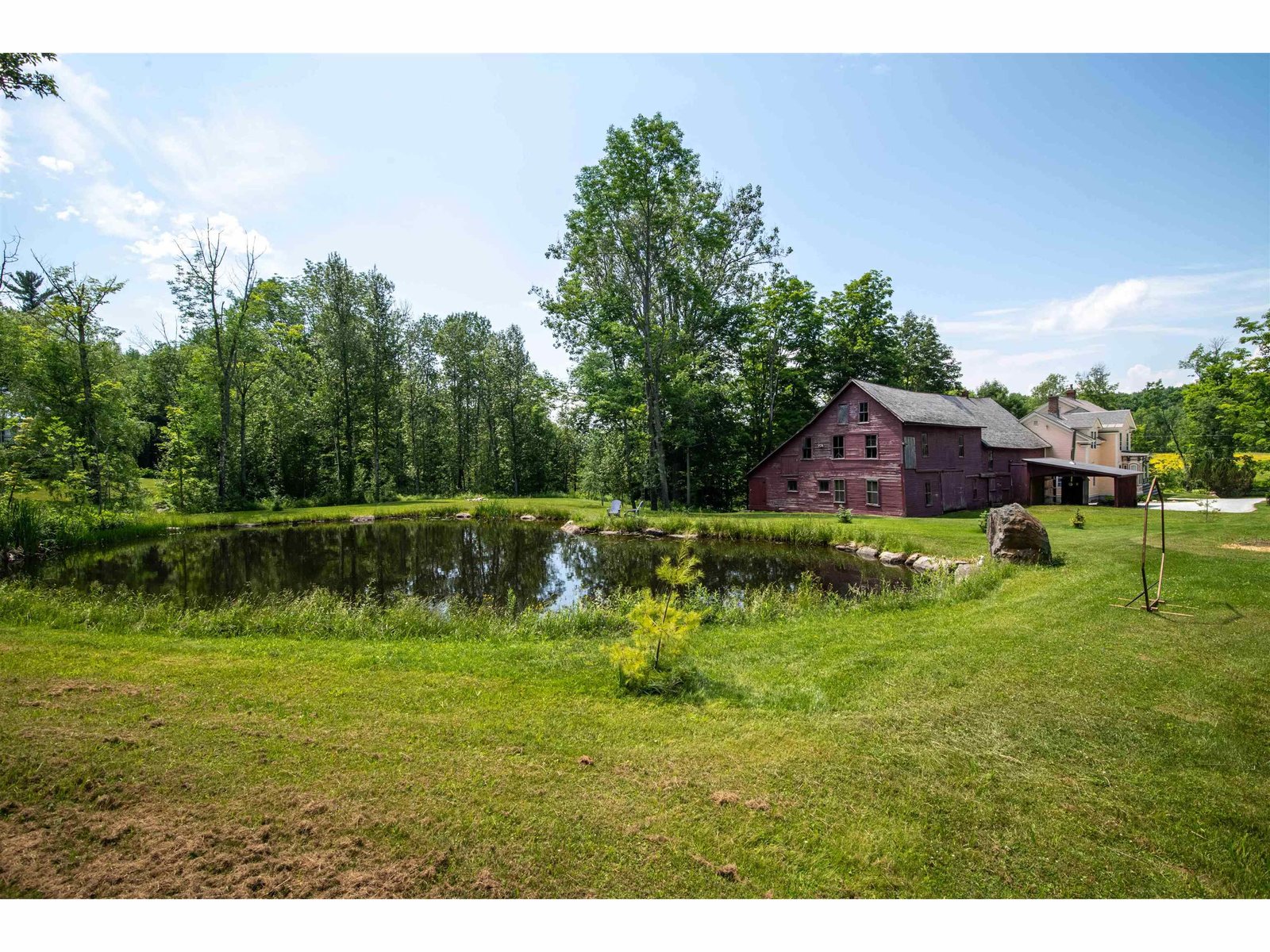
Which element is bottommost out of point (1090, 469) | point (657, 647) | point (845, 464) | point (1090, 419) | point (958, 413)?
point (657, 647)

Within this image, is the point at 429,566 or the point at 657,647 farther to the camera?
the point at 429,566

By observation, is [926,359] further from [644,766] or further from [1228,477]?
[644,766]

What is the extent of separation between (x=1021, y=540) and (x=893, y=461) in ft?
46.5

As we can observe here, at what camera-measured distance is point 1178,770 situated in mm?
4258

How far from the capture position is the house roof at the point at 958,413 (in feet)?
90.0

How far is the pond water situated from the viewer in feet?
43.0

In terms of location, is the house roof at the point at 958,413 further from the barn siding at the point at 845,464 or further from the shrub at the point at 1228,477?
the shrub at the point at 1228,477

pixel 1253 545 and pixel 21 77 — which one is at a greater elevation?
pixel 21 77

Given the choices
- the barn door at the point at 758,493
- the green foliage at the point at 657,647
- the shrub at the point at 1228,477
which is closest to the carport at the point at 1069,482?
the shrub at the point at 1228,477

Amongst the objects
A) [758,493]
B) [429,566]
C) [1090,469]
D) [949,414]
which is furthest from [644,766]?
[1090,469]

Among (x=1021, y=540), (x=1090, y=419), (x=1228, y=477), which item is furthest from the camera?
(x=1090, y=419)

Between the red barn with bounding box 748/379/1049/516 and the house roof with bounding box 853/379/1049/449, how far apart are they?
8 centimetres

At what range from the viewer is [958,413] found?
31.0m

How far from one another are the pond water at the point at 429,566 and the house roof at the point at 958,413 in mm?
11819
